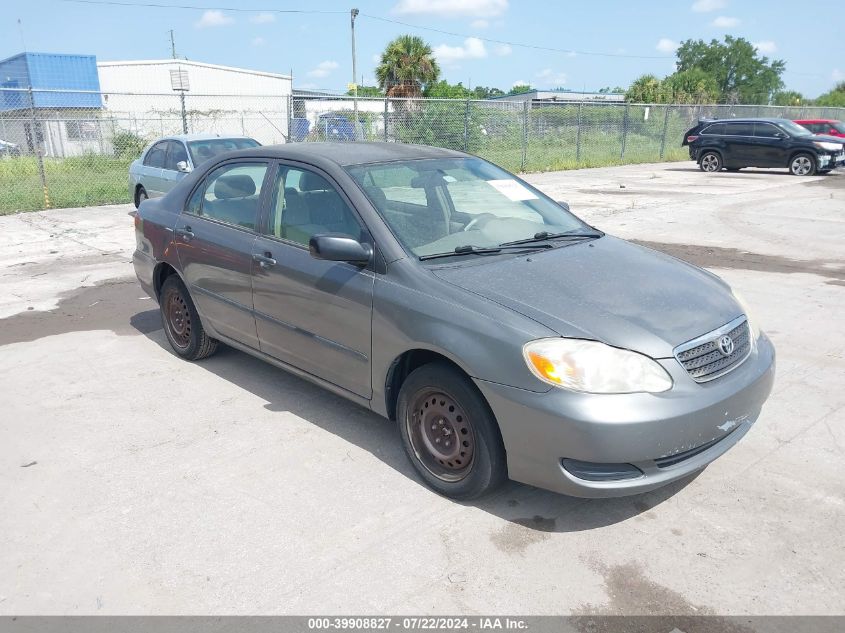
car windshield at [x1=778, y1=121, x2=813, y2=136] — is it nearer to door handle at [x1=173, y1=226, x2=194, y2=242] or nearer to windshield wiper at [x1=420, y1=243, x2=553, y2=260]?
windshield wiper at [x1=420, y1=243, x2=553, y2=260]

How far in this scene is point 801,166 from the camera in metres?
20.5

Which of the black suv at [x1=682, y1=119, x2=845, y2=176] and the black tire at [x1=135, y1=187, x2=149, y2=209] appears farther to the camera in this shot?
the black suv at [x1=682, y1=119, x2=845, y2=176]

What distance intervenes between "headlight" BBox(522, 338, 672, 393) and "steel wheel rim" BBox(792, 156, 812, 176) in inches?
805

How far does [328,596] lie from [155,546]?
88cm

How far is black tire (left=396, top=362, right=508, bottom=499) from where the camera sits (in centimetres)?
322

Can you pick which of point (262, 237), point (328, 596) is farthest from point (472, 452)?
point (262, 237)

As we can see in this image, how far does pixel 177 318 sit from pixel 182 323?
0.29 ft

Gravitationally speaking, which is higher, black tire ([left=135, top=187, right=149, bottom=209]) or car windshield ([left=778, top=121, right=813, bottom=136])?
car windshield ([left=778, top=121, right=813, bottom=136])

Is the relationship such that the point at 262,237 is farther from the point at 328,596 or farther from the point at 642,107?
the point at 642,107

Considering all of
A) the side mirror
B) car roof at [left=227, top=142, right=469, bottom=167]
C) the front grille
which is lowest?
the front grille

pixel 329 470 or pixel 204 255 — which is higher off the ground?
pixel 204 255

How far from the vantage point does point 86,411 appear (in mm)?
4594

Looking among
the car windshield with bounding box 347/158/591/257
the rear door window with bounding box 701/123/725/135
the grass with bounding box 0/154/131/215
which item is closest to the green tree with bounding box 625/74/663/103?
the rear door window with bounding box 701/123/725/135

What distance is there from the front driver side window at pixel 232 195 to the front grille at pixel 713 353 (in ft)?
8.95
